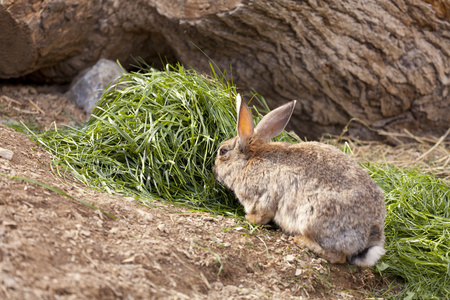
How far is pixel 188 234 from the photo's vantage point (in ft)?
12.2

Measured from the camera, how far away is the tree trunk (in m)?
6.27

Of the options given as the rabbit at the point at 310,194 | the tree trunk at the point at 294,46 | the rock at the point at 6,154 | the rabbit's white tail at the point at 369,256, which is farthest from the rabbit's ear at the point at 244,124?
the tree trunk at the point at 294,46

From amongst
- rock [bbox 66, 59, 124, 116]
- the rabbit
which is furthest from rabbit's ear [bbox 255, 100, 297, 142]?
rock [bbox 66, 59, 124, 116]

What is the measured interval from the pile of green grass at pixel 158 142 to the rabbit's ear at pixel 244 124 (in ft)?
1.24

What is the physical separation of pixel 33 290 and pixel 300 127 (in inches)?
209

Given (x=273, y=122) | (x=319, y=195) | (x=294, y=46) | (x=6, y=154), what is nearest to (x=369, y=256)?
(x=319, y=195)

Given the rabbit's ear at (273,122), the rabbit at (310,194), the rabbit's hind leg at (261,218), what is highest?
the rabbit's ear at (273,122)

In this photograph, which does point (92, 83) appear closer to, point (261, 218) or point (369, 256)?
point (261, 218)

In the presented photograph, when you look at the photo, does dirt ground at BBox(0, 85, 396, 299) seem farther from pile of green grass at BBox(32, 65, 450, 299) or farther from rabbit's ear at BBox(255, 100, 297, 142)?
rabbit's ear at BBox(255, 100, 297, 142)

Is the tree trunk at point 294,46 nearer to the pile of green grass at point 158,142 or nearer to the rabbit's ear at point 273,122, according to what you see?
the pile of green grass at point 158,142

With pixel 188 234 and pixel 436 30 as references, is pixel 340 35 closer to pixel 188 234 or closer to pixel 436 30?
pixel 436 30

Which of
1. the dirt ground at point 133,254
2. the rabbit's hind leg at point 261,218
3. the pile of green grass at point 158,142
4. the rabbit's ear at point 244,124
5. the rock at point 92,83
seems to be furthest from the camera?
the rock at point 92,83

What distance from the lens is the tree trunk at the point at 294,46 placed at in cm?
627

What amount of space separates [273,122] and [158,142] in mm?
1076
